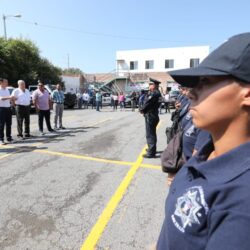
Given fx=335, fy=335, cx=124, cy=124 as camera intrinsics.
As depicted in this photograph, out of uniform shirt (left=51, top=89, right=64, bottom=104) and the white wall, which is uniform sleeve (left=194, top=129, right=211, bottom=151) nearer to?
uniform shirt (left=51, top=89, right=64, bottom=104)

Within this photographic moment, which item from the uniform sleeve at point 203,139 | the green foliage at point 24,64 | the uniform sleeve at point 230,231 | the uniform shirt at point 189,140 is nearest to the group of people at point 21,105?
the uniform shirt at point 189,140

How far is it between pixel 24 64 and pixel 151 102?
96.3 feet

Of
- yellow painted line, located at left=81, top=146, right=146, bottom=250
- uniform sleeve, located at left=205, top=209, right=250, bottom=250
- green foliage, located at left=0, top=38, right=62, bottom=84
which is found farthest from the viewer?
green foliage, located at left=0, top=38, right=62, bottom=84

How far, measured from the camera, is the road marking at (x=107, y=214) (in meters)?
3.62

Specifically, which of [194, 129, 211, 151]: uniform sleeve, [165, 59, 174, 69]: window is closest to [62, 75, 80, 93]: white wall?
[165, 59, 174, 69]: window

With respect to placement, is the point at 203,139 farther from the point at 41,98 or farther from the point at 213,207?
the point at 41,98

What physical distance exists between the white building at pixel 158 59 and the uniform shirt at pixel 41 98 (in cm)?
3993

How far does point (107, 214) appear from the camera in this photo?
4.39m

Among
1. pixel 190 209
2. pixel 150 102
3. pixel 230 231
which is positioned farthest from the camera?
pixel 150 102

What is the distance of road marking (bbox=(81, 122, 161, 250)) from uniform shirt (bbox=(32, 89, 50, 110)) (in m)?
6.25

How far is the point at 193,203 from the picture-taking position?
1168 millimetres

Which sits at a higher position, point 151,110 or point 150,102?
point 150,102

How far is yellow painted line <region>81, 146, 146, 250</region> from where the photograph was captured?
142 inches

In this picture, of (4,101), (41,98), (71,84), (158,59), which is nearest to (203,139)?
(4,101)
